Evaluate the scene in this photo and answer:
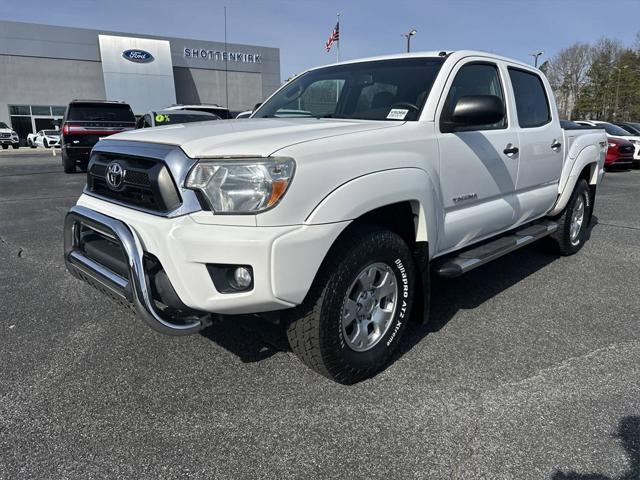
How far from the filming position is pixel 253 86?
144 feet

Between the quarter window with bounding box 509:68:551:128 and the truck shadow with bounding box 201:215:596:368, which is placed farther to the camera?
the quarter window with bounding box 509:68:551:128

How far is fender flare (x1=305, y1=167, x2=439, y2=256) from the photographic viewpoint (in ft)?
7.70

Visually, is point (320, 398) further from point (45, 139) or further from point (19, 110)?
point (19, 110)

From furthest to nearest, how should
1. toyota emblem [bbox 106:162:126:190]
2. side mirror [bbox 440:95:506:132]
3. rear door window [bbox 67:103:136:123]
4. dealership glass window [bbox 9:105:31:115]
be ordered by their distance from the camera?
dealership glass window [bbox 9:105:31:115] → rear door window [bbox 67:103:136:123] → side mirror [bbox 440:95:506:132] → toyota emblem [bbox 106:162:126:190]

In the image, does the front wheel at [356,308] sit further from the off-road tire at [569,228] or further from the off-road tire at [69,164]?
the off-road tire at [69,164]

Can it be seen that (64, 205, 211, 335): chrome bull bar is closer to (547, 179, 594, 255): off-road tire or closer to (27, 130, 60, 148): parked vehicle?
(547, 179, 594, 255): off-road tire

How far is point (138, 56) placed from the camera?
124 feet

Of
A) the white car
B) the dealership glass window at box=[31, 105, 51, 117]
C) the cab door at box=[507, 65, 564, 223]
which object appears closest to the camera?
the cab door at box=[507, 65, 564, 223]

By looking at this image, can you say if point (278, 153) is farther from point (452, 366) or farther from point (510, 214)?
point (510, 214)

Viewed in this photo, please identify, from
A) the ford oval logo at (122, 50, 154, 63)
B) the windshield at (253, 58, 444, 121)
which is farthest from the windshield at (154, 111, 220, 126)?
the ford oval logo at (122, 50, 154, 63)

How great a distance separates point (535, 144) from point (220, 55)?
42832 mm

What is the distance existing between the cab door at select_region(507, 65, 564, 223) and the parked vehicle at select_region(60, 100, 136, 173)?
10.5 metres

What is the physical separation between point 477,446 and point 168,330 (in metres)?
1.54

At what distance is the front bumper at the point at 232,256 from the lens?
7.13 ft
